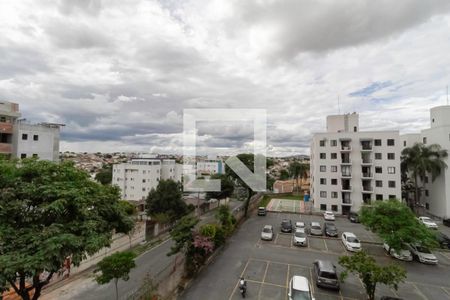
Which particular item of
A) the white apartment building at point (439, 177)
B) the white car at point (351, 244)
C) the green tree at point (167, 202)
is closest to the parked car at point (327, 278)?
the white car at point (351, 244)

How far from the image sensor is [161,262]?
17.8 metres

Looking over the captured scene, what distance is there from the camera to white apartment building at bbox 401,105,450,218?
2853 centimetres

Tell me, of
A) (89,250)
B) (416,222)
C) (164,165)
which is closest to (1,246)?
(89,250)

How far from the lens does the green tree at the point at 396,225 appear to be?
50.7ft

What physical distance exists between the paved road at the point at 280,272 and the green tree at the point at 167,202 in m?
10.5

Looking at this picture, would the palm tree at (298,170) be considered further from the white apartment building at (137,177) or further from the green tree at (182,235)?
the green tree at (182,235)

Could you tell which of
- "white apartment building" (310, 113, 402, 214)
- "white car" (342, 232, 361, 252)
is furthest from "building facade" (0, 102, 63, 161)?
"white apartment building" (310, 113, 402, 214)

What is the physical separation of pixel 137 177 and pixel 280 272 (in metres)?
40.0

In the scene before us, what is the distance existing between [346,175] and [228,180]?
54.4 feet

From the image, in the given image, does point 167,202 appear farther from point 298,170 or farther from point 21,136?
point 298,170

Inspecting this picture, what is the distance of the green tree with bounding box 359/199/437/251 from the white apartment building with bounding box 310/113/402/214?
15.0 metres

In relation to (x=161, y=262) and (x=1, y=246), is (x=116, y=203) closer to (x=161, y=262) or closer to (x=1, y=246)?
(x=1, y=246)

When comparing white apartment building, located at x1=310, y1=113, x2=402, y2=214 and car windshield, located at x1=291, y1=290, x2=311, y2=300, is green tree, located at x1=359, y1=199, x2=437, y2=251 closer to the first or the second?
car windshield, located at x1=291, y1=290, x2=311, y2=300

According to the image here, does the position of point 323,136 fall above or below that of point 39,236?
above
